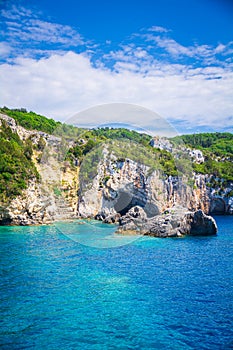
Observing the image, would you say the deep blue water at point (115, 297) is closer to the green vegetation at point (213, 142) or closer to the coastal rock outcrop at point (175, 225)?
the coastal rock outcrop at point (175, 225)

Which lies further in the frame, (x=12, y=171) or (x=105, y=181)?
(x=105, y=181)

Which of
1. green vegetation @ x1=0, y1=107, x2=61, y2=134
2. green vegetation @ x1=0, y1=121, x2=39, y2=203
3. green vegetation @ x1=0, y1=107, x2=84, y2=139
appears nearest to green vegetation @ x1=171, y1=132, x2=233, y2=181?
green vegetation @ x1=0, y1=107, x2=84, y2=139

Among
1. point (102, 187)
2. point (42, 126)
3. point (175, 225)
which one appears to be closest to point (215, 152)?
point (102, 187)

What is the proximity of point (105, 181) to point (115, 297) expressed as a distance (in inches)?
1439

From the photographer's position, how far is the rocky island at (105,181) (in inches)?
1549

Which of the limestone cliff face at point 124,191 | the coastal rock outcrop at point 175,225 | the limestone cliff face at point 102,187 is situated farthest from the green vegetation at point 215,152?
the coastal rock outcrop at point 175,225

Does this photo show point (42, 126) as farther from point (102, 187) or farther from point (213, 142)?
point (213, 142)

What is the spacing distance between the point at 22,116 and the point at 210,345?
60.3 metres

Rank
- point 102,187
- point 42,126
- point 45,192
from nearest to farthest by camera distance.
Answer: point 45,192, point 102,187, point 42,126

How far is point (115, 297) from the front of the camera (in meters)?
17.2

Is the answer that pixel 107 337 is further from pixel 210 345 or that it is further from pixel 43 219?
pixel 43 219

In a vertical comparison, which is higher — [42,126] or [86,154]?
[42,126]

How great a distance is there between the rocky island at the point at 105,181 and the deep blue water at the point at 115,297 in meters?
9.88

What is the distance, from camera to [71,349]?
39.4ft
